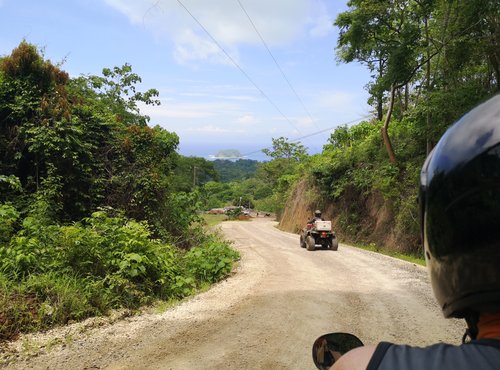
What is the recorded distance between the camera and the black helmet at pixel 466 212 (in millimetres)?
1173

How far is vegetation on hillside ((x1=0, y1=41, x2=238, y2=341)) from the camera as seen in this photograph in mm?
6477

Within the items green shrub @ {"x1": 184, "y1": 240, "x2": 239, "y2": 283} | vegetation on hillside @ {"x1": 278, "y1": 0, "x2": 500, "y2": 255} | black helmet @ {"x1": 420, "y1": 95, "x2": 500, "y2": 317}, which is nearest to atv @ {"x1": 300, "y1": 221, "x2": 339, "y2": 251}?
vegetation on hillside @ {"x1": 278, "y1": 0, "x2": 500, "y2": 255}

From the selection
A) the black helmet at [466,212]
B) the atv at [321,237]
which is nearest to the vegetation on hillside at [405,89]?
the atv at [321,237]

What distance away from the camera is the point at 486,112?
4.07ft

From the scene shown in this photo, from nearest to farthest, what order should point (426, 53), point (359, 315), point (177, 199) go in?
point (359, 315)
point (177, 199)
point (426, 53)

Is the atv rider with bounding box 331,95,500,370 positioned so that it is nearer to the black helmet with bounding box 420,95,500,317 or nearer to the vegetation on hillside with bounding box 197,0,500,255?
the black helmet with bounding box 420,95,500,317

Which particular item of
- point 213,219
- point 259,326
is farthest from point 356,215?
point 213,219

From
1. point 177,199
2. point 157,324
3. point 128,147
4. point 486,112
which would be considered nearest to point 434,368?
point 486,112

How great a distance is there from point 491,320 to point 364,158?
2331cm

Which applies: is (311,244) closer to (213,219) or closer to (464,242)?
(464,242)

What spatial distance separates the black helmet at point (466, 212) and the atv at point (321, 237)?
14292mm

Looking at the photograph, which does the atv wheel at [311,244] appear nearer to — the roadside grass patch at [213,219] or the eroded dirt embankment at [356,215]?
the eroded dirt embankment at [356,215]

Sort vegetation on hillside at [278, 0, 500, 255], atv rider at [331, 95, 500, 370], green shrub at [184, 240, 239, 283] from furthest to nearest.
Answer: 1. vegetation on hillside at [278, 0, 500, 255]
2. green shrub at [184, 240, 239, 283]
3. atv rider at [331, 95, 500, 370]

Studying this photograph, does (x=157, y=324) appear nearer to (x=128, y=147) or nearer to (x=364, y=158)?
(x=128, y=147)
